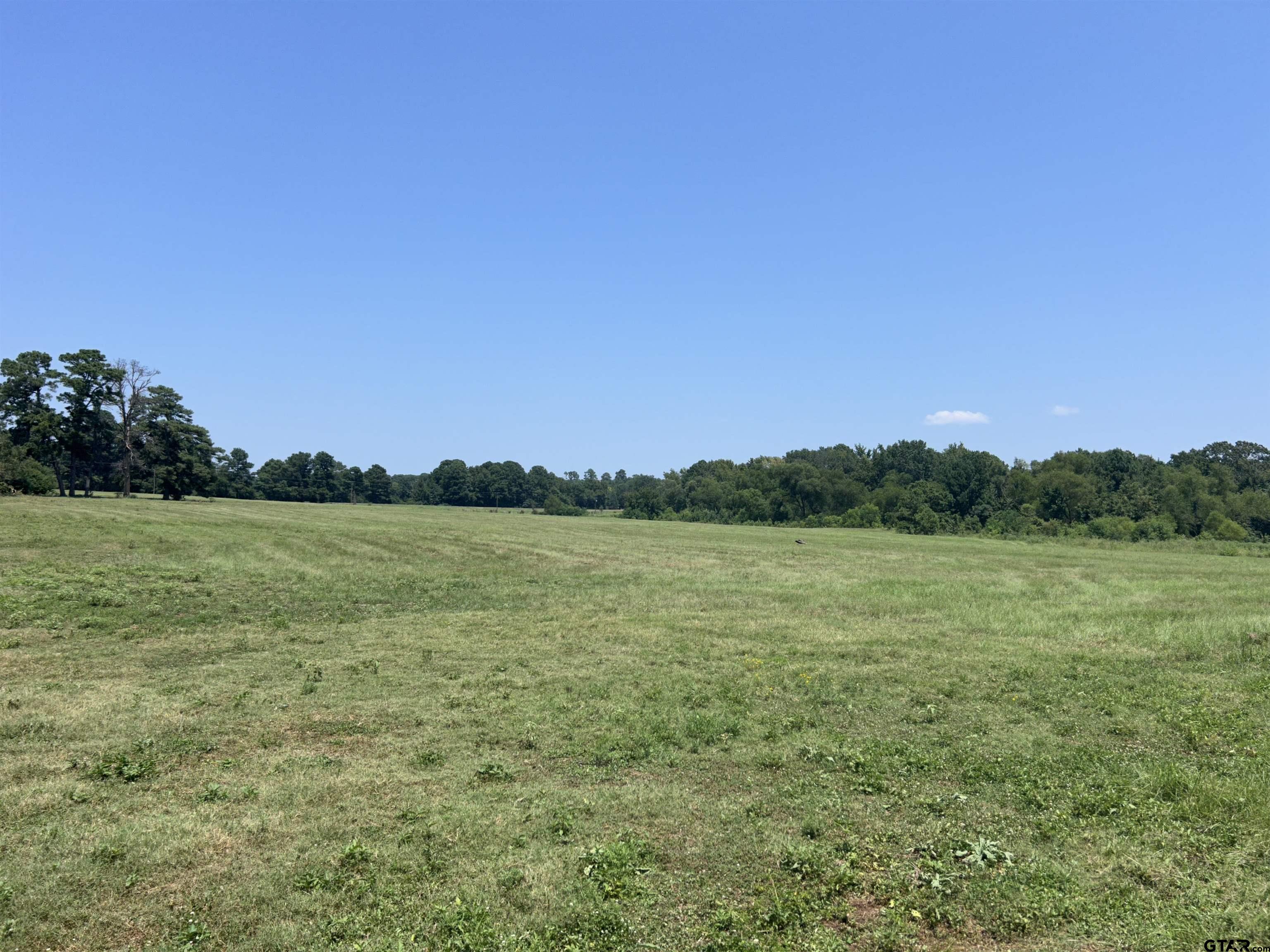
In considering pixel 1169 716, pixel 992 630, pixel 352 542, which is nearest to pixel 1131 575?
pixel 992 630

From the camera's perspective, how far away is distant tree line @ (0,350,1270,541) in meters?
77.0

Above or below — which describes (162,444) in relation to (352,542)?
above

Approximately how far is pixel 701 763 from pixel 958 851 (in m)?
3.38

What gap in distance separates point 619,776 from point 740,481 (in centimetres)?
14764

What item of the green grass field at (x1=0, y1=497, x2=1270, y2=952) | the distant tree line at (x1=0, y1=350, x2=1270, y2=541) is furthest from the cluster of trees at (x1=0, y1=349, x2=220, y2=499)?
the green grass field at (x1=0, y1=497, x2=1270, y2=952)

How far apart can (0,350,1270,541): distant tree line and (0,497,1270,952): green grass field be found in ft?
234

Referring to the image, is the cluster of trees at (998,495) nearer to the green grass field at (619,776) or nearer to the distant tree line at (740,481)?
the distant tree line at (740,481)

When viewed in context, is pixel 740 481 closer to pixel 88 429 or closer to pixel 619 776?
pixel 88 429

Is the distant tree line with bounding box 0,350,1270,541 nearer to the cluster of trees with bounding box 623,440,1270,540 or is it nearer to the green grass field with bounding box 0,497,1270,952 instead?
the cluster of trees with bounding box 623,440,1270,540

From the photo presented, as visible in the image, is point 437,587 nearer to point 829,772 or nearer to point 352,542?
point 352,542

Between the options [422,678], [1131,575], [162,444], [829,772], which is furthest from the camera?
[162,444]

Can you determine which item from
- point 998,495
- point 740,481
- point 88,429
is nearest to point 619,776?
point 88,429

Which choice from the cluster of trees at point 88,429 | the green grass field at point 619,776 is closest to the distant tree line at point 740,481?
the cluster of trees at point 88,429

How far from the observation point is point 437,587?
86.4 ft
